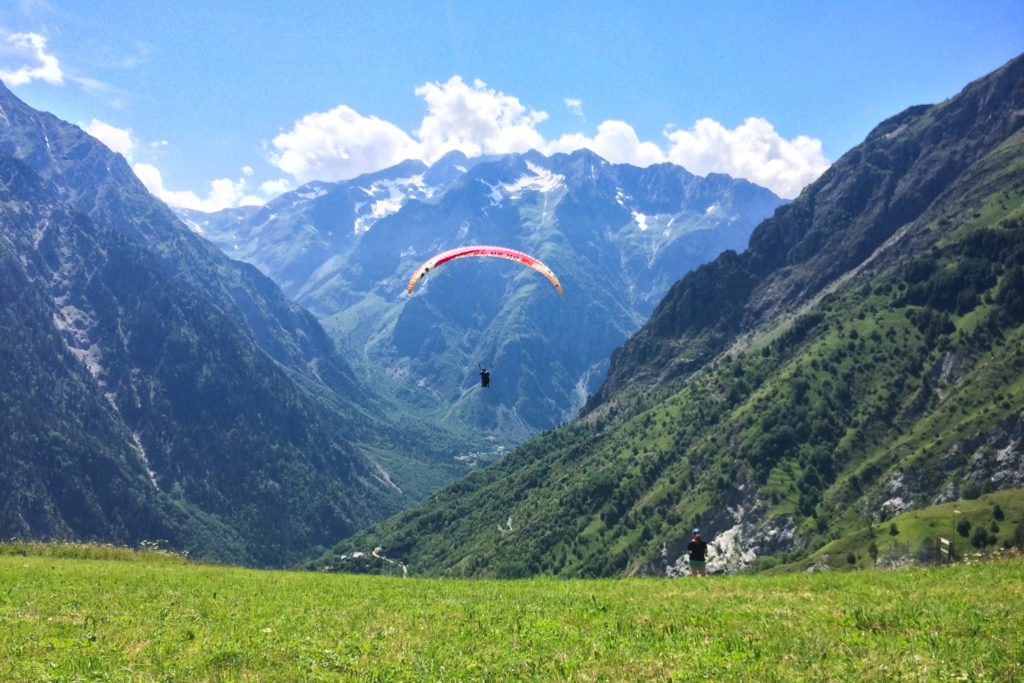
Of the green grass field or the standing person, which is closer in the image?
the green grass field

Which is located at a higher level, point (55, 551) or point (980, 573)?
point (980, 573)

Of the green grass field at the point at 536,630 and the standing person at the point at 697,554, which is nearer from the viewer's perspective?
the green grass field at the point at 536,630

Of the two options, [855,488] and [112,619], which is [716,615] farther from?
[855,488]

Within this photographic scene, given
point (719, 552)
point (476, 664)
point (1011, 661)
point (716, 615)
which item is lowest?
point (719, 552)

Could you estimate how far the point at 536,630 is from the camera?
19828 millimetres

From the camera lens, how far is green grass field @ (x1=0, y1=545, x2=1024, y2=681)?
52.2 ft

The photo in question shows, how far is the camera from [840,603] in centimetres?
2127

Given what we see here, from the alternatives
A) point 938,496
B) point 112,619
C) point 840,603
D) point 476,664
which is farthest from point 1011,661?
point 938,496

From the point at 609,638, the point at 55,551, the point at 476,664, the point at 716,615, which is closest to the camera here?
the point at 476,664

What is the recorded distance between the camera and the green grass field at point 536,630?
626 inches

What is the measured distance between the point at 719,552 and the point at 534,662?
193 meters

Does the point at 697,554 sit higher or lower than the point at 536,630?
higher

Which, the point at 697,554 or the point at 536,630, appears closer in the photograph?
the point at 536,630

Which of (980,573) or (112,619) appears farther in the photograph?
(980,573)
